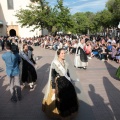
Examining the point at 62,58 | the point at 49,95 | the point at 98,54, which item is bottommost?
the point at 98,54

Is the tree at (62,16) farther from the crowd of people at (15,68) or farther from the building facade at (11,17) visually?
the crowd of people at (15,68)

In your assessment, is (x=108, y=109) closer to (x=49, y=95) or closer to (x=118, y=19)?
(x=49, y=95)

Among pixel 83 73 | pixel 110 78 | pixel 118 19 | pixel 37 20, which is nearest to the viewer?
pixel 110 78

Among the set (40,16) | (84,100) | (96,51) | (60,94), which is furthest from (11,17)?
(60,94)

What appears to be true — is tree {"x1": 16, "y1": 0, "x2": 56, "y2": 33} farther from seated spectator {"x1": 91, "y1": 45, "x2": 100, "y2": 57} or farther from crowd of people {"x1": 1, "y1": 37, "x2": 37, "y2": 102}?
crowd of people {"x1": 1, "y1": 37, "x2": 37, "y2": 102}

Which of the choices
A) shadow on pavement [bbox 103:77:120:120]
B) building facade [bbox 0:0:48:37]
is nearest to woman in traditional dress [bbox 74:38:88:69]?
shadow on pavement [bbox 103:77:120:120]

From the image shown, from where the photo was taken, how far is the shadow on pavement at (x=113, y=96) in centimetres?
639

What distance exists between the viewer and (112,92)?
8336 millimetres

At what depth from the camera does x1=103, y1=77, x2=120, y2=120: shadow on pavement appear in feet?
21.0

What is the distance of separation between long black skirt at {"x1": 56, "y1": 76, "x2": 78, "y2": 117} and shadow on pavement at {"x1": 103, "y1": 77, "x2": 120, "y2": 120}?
1.28 m

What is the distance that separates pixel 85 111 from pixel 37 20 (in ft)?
109

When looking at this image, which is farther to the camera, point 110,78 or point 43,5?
point 43,5

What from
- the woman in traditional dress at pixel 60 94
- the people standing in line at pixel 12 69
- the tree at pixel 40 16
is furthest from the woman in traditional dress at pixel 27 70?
the tree at pixel 40 16

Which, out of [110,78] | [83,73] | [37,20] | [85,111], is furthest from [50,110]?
[37,20]
